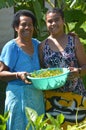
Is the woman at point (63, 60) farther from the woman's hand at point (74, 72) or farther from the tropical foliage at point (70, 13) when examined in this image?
the tropical foliage at point (70, 13)

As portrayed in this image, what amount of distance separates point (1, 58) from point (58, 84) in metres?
0.46

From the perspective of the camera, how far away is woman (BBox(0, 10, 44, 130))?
276cm

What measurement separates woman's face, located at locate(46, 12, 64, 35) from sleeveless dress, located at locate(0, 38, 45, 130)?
0.76ft

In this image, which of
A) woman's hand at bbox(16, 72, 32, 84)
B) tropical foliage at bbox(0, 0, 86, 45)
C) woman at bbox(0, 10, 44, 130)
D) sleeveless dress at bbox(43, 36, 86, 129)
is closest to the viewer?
woman's hand at bbox(16, 72, 32, 84)

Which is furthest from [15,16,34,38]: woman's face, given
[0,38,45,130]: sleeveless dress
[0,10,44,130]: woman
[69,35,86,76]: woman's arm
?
[69,35,86,76]: woman's arm

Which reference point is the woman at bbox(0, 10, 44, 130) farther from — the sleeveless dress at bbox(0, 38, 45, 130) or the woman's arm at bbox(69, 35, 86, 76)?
the woman's arm at bbox(69, 35, 86, 76)

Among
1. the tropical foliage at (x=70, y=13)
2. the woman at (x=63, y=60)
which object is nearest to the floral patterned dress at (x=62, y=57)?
the woman at (x=63, y=60)

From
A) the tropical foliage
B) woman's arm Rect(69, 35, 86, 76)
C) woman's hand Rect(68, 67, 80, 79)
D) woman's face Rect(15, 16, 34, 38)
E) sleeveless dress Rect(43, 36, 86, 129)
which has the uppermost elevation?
the tropical foliage

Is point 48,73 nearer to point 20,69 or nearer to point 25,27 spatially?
point 20,69

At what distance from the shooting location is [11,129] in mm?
2832

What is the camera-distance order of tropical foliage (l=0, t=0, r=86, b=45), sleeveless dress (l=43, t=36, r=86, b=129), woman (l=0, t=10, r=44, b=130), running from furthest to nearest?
tropical foliage (l=0, t=0, r=86, b=45) → sleeveless dress (l=43, t=36, r=86, b=129) → woman (l=0, t=10, r=44, b=130)

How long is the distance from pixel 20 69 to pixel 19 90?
0.50 feet

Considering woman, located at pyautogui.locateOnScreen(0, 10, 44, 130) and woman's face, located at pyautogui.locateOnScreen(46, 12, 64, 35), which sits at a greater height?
woman's face, located at pyautogui.locateOnScreen(46, 12, 64, 35)

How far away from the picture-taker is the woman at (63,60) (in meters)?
2.81
